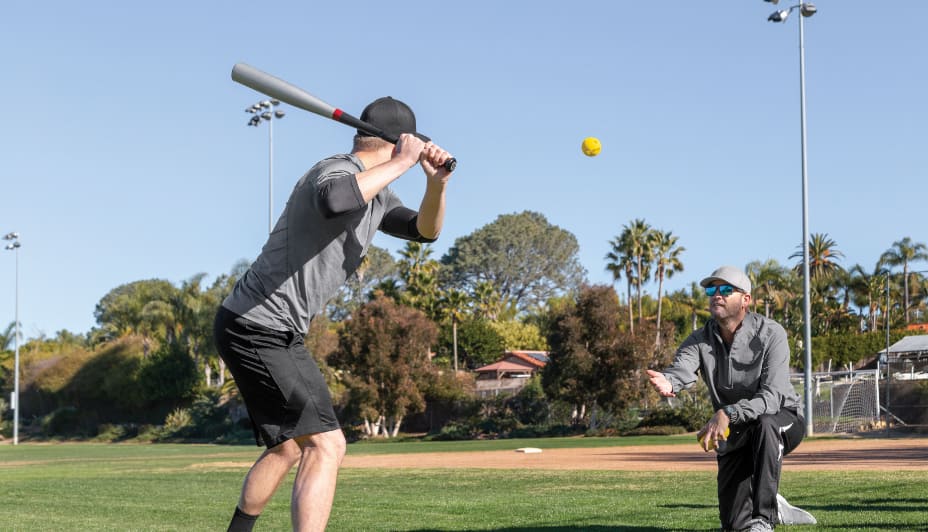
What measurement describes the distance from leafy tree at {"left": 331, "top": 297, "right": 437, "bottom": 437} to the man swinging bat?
46.3 meters

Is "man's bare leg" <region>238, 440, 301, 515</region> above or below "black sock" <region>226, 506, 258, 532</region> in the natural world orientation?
above

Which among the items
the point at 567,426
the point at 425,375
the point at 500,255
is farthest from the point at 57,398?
the point at 500,255

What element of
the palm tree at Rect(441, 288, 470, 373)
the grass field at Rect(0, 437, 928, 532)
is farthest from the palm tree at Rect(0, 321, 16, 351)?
the grass field at Rect(0, 437, 928, 532)

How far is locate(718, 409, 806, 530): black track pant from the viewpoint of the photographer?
22.9ft

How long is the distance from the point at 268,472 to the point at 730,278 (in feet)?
11.2

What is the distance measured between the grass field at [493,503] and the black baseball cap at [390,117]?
13.2ft

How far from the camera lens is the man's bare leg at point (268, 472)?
5465 millimetres

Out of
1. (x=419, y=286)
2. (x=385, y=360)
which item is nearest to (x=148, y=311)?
(x=419, y=286)

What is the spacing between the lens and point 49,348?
10688cm

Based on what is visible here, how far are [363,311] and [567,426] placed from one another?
11468 millimetres

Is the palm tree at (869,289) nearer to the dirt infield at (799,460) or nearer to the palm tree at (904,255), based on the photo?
the palm tree at (904,255)

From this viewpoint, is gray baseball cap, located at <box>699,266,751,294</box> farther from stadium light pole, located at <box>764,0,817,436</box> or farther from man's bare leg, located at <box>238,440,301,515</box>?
stadium light pole, located at <box>764,0,817,436</box>

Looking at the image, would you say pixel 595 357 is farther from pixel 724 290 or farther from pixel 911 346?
pixel 724 290

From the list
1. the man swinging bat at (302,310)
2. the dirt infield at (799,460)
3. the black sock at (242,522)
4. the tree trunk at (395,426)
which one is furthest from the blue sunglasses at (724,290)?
the tree trunk at (395,426)
